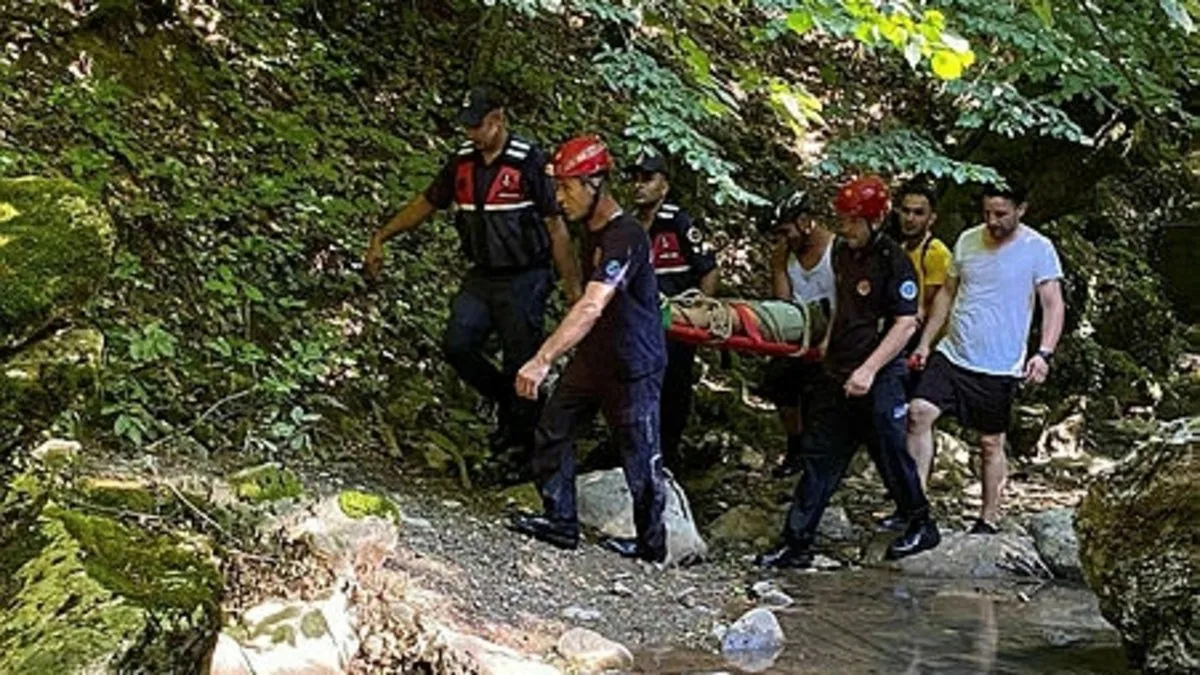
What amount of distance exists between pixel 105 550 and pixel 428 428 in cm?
443

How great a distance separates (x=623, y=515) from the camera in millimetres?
7031

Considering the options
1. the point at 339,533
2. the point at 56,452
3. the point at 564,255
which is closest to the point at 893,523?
the point at 564,255

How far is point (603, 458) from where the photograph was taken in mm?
8039

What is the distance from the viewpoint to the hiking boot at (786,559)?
23.5 feet

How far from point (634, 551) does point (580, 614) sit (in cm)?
101

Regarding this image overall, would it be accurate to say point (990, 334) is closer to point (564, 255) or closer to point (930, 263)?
point (930, 263)

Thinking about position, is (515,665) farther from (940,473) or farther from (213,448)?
(940,473)

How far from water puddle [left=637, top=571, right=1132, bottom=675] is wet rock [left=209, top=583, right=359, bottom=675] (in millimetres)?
1262

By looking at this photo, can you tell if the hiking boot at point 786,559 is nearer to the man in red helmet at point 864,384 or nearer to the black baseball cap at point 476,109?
the man in red helmet at point 864,384

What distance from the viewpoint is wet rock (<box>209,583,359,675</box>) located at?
393 cm

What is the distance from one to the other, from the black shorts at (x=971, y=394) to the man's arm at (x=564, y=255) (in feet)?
6.43

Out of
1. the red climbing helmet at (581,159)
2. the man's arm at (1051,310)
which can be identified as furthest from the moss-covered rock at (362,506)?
the man's arm at (1051,310)

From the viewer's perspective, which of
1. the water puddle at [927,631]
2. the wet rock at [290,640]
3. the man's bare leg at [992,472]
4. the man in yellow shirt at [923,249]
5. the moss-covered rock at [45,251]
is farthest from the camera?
the man in yellow shirt at [923,249]

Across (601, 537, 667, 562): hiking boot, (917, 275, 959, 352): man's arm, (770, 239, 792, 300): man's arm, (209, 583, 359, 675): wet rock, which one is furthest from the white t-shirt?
(209, 583, 359, 675): wet rock
